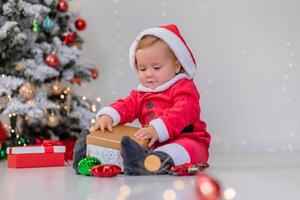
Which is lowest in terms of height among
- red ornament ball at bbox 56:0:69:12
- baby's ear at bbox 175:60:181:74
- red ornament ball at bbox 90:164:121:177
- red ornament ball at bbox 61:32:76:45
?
red ornament ball at bbox 90:164:121:177

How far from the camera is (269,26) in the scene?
3.31 m

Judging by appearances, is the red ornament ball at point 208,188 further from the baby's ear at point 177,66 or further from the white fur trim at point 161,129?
the baby's ear at point 177,66

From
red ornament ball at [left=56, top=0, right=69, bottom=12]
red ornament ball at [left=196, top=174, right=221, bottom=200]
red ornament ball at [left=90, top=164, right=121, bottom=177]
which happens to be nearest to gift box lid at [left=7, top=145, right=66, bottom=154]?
red ornament ball at [left=90, top=164, right=121, bottom=177]

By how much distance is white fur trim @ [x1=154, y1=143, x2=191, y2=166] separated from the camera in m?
1.96

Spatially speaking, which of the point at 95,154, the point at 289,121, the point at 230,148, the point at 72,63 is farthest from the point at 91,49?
the point at 95,154

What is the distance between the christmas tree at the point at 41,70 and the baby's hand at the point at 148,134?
2.54ft

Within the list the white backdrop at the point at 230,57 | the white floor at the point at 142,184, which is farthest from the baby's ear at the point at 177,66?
the white backdrop at the point at 230,57

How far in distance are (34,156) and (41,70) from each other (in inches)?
20.4

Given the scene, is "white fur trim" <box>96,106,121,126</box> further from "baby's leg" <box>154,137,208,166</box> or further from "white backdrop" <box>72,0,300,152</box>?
"white backdrop" <box>72,0,300,152</box>

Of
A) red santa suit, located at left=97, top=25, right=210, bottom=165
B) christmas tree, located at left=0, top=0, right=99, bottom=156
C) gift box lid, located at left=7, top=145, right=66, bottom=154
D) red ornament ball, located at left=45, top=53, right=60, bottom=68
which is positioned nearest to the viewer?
red santa suit, located at left=97, top=25, right=210, bottom=165

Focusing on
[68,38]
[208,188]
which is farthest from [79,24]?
[208,188]

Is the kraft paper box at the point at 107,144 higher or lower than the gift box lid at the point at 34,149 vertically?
higher

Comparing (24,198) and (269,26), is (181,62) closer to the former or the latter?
(24,198)

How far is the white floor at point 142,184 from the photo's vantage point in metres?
1.53
